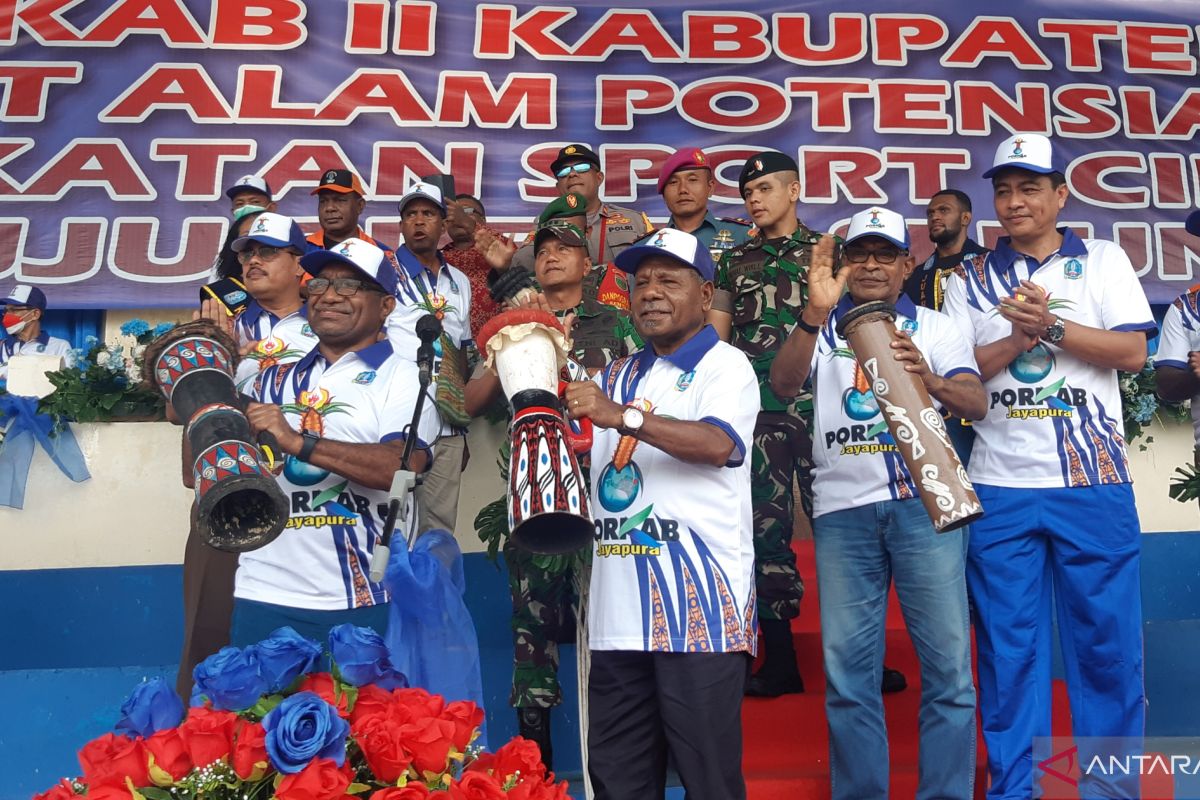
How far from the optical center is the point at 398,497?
2.99 meters

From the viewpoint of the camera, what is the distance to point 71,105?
645 cm

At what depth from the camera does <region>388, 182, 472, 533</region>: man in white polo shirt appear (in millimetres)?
4738

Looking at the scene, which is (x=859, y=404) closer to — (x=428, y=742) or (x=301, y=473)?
(x=301, y=473)

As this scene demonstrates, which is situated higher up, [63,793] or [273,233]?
[273,233]

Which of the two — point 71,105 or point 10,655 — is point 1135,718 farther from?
point 71,105

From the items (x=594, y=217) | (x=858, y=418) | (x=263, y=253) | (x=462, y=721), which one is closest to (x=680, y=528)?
(x=858, y=418)

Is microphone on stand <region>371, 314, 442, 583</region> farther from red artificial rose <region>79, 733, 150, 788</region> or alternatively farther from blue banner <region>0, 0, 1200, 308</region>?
blue banner <region>0, 0, 1200, 308</region>

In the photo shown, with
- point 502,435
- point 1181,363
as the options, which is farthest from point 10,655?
point 1181,363

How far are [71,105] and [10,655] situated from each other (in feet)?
9.05

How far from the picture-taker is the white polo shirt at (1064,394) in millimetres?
3902

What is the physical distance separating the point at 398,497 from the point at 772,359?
199cm

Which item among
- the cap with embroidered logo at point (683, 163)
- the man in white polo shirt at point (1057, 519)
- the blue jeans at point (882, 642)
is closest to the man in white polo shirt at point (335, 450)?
the blue jeans at point (882, 642)

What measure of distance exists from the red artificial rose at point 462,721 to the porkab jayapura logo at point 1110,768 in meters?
2.09

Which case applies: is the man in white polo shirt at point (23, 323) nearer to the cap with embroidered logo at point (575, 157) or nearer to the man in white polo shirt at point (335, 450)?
the cap with embroidered logo at point (575, 157)
